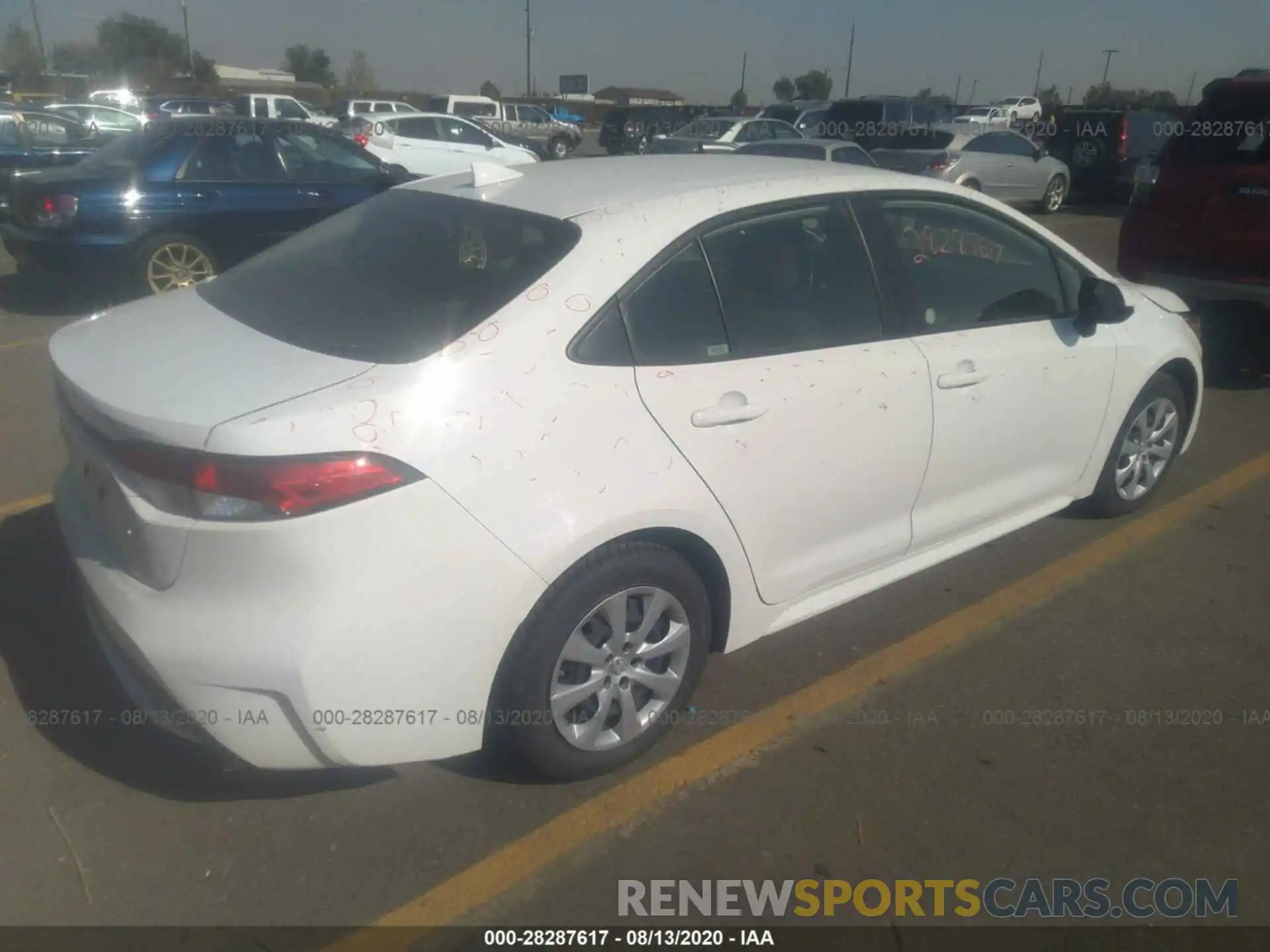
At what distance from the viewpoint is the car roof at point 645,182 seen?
10.1 feet

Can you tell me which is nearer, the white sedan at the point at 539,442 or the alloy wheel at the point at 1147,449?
the white sedan at the point at 539,442

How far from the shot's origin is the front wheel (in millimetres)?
17328

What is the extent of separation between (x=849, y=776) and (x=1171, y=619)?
173cm

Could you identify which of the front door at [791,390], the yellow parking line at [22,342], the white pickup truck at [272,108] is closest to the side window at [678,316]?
the front door at [791,390]

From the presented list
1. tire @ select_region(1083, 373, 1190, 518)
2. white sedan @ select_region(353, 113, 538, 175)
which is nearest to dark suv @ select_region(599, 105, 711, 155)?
white sedan @ select_region(353, 113, 538, 175)

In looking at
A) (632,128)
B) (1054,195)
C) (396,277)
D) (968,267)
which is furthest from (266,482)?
(632,128)

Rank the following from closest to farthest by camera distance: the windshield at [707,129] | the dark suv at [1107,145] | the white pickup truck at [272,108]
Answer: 1. the dark suv at [1107,145]
2. the windshield at [707,129]
3. the white pickup truck at [272,108]

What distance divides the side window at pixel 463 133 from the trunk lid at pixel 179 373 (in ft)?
54.5

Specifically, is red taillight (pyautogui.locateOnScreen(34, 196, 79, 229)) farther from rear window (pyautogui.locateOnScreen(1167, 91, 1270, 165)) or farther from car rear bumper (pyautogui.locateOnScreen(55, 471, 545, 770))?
rear window (pyautogui.locateOnScreen(1167, 91, 1270, 165))

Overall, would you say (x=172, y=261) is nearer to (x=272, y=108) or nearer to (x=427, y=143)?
(x=427, y=143)

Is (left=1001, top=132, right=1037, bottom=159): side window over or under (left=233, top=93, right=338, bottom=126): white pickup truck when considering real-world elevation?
over

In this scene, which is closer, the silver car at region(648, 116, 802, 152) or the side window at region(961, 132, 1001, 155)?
the side window at region(961, 132, 1001, 155)

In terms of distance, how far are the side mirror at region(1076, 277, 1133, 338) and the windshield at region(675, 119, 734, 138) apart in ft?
54.8

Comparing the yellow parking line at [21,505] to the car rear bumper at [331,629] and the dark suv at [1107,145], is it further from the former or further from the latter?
the dark suv at [1107,145]
